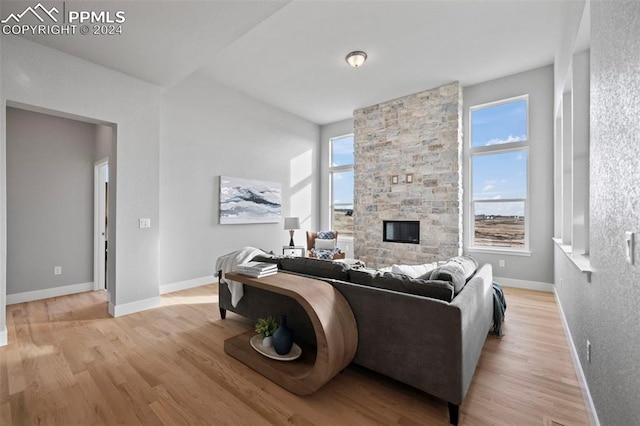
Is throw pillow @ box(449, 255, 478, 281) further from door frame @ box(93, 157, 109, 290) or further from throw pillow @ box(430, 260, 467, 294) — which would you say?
door frame @ box(93, 157, 109, 290)

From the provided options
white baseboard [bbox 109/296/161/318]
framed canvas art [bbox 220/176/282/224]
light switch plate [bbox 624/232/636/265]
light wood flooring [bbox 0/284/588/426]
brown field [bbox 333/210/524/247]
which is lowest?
light wood flooring [bbox 0/284/588/426]

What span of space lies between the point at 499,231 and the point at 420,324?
153 inches

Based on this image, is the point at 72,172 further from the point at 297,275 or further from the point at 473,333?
the point at 473,333

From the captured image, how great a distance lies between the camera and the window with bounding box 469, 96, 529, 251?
456 cm

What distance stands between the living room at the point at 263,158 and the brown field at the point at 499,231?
21cm

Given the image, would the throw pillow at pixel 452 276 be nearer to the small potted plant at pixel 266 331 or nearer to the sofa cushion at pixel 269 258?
the small potted plant at pixel 266 331

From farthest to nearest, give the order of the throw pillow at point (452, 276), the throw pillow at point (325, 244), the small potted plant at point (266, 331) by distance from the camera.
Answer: the throw pillow at point (325, 244), the small potted plant at point (266, 331), the throw pillow at point (452, 276)

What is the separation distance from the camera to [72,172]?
13.8ft

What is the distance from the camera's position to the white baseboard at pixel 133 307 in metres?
3.29

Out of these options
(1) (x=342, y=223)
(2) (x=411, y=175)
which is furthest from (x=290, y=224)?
(2) (x=411, y=175)

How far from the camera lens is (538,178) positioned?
440 centimetres

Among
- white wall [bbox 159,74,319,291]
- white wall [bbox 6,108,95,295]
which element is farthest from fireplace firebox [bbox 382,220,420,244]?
white wall [bbox 6,108,95,295]

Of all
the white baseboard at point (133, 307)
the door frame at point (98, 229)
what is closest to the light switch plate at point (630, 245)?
the white baseboard at point (133, 307)

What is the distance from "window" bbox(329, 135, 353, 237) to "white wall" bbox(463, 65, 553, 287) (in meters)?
3.17
